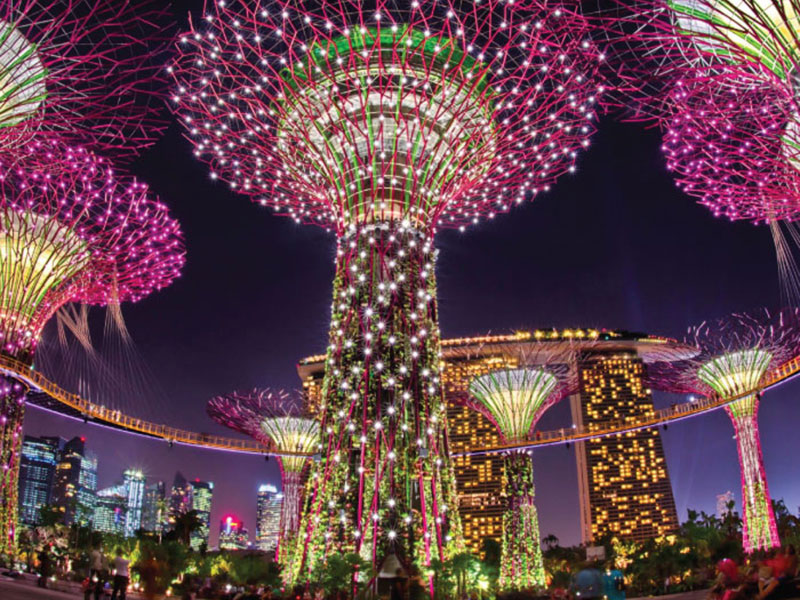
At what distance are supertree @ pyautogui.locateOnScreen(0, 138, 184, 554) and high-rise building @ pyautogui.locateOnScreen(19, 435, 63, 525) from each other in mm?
152440

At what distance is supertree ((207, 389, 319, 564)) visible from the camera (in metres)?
41.2

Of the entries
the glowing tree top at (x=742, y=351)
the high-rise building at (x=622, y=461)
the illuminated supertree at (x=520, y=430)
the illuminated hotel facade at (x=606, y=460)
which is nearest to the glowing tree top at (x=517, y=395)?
the illuminated supertree at (x=520, y=430)

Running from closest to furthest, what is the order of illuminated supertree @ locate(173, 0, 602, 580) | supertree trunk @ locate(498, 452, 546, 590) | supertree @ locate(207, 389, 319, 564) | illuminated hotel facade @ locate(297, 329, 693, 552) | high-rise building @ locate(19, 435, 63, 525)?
illuminated supertree @ locate(173, 0, 602, 580)
supertree trunk @ locate(498, 452, 546, 590)
supertree @ locate(207, 389, 319, 564)
illuminated hotel facade @ locate(297, 329, 693, 552)
high-rise building @ locate(19, 435, 63, 525)

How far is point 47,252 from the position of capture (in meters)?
26.2

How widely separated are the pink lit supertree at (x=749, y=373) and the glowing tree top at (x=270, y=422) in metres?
22.1

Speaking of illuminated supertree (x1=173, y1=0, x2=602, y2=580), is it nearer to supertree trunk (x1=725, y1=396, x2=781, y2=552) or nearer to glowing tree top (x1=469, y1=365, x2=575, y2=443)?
glowing tree top (x1=469, y1=365, x2=575, y2=443)

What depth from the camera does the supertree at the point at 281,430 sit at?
41250 mm

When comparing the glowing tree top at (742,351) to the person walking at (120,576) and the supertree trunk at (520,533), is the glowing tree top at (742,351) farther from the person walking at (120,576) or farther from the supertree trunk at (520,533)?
the person walking at (120,576)

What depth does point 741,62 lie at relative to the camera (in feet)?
49.4

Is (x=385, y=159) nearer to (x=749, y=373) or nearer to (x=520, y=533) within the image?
(x=520, y=533)

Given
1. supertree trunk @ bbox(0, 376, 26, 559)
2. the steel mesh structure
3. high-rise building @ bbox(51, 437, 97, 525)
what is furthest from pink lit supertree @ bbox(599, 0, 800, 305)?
high-rise building @ bbox(51, 437, 97, 525)

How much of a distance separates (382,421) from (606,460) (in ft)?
286

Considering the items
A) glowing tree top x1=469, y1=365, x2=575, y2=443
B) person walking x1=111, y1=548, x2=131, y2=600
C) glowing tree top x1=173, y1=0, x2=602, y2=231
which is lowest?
person walking x1=111, y1=548, x2=131, y2=600

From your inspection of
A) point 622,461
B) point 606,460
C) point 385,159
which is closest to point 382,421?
point 385,159
